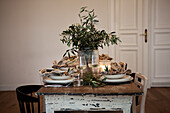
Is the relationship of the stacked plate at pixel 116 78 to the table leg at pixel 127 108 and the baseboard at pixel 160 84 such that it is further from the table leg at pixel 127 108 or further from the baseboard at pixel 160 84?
the baseboard at pixel 160 84

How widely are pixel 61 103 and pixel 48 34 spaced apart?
3332 mm

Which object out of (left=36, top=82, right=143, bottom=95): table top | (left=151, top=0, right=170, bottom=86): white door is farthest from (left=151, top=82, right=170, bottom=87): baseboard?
(left=36, top=82, right=143, bottom=95): table top

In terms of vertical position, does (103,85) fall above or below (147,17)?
below

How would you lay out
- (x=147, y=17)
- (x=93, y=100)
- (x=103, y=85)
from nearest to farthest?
(x=93, y=100) < (x=103, y=85) < (x=147, y=17)

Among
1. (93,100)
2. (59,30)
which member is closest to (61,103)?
(93,100)

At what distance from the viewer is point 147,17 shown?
427 centimetres

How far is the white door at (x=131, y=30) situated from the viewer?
4.32m

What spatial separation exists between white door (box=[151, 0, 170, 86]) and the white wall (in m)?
1.13

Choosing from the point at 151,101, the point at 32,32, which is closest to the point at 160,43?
the point at 151,101

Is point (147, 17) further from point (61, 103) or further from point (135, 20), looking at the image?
point (61, 103)

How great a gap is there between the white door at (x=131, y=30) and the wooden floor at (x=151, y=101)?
0.63 meters

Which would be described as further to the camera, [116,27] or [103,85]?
[116,27]

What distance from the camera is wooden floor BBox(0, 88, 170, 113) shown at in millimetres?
2953

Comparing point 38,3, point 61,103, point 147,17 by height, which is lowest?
point 61,103
